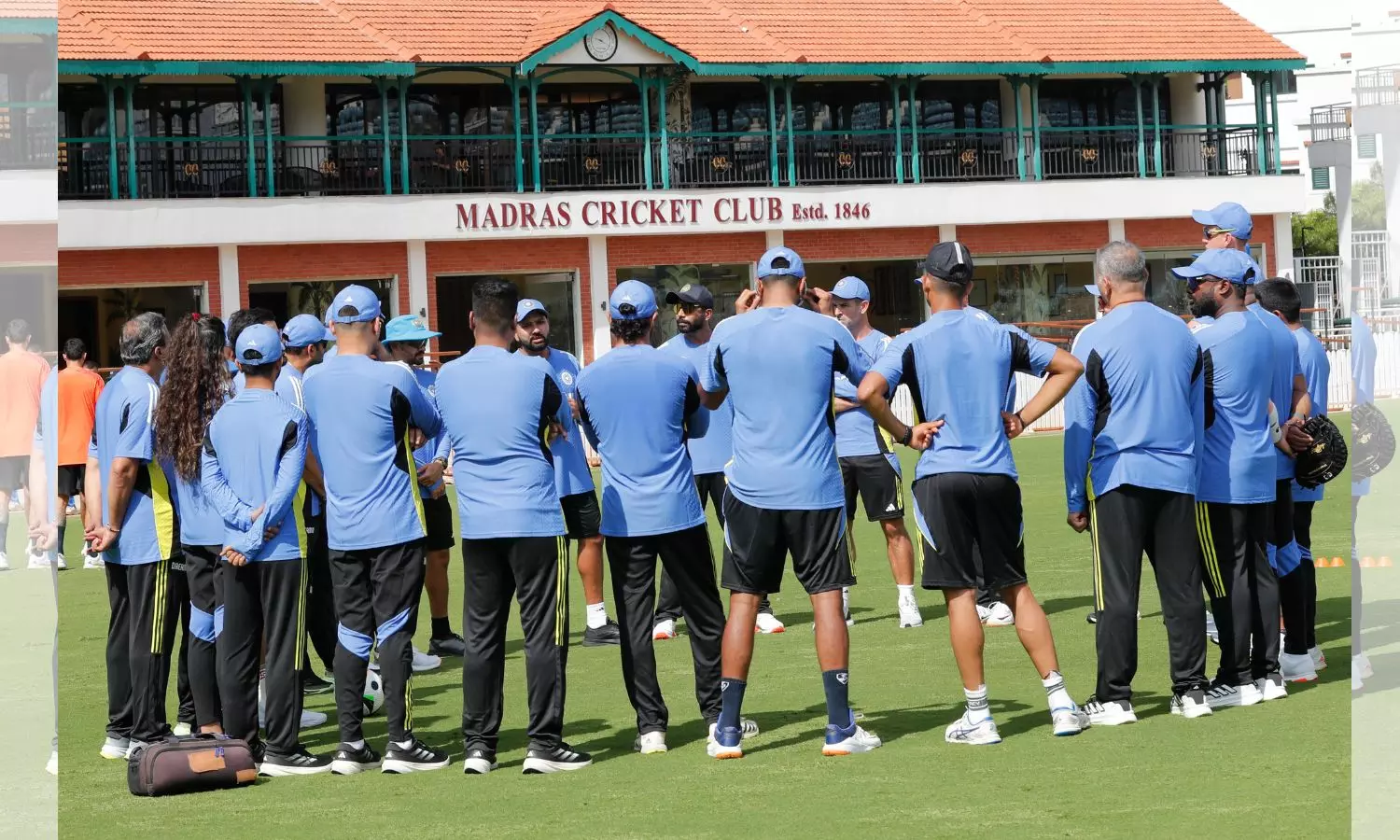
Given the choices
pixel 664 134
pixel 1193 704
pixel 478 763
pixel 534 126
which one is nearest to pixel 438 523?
pixel 478 763

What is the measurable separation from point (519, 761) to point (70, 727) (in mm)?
2646

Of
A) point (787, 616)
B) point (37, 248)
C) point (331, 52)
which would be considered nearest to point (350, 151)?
point (331, 52)

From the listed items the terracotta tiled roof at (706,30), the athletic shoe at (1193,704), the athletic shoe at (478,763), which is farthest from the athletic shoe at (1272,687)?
the terracotta tiled roof at (706,30)

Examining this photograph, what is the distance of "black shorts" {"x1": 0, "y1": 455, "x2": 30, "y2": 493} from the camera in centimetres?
408

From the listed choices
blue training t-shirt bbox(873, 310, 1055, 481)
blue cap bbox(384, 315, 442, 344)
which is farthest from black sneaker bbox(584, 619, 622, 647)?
blue training t-shirt bbox(873, 310, 1055, 481)

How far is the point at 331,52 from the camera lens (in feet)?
107

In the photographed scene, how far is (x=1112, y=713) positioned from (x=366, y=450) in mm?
3423

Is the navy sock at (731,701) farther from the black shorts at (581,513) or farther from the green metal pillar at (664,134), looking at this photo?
the green metal pillar at (664,134)

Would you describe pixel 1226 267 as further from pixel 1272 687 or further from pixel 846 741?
pixel 846 741

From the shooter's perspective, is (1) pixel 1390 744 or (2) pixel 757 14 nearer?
(1) pixel 1390 744

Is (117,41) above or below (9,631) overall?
above

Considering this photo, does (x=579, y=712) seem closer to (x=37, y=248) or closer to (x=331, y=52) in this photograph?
(x=37, y=248)

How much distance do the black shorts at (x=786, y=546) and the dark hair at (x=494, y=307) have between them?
4.08ft

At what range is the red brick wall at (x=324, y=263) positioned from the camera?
32438 mm
